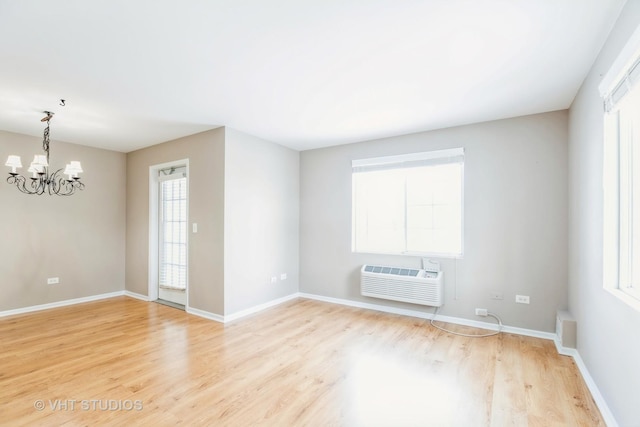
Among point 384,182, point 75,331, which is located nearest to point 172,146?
point 75,331

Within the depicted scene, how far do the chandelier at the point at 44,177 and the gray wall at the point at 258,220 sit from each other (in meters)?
1.79

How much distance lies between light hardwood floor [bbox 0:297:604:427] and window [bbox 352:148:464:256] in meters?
1.10

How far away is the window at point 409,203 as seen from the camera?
4.04 metres

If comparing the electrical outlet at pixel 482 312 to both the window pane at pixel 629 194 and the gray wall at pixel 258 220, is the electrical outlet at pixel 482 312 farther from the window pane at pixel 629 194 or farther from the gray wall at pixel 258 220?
the gray wall at pixel 258 220

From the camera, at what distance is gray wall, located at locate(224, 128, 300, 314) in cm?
413

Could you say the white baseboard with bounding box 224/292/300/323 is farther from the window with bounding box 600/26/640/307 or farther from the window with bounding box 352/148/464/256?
the window with bounding box 600/26/640/307

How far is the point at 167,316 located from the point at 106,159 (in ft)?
10.0

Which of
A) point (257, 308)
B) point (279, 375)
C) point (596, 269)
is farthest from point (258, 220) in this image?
→ point (596, 269)

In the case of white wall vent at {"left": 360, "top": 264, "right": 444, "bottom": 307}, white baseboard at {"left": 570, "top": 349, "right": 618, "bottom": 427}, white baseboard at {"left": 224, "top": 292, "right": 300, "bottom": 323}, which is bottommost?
white baseboard at {"left": 224, "top": 292, "right": 300, "bottom": 323}

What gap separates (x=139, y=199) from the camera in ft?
17.5

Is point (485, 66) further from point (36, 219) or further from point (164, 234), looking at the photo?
point (36, 219)

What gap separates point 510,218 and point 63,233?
644 centimetres

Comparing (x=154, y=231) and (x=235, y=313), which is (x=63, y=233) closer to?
(x=154, y=231)

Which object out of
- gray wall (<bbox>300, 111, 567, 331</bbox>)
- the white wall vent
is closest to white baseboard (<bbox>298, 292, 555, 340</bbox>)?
gray wall (<bbox>300, 111, 567, 331</bbox>)
